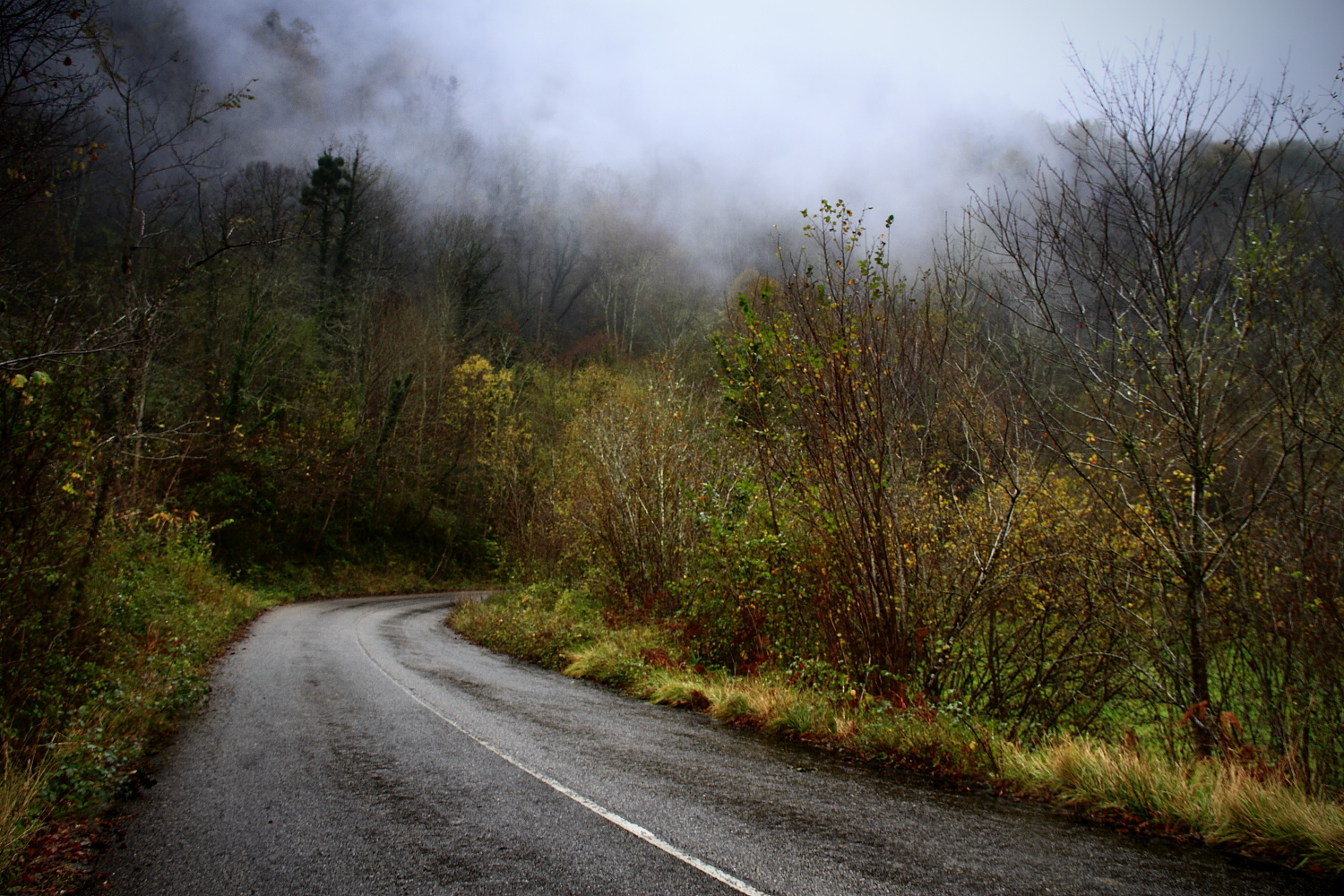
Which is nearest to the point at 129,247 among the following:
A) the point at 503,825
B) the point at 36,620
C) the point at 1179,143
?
the point at 36,620

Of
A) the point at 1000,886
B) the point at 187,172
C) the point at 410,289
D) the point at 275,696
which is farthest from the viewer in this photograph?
the point at 410,289

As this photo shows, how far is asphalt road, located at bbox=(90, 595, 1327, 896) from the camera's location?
11.5 feet

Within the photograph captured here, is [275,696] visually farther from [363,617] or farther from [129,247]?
[363,617]

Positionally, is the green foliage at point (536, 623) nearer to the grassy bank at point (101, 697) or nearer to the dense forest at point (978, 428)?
the dense forest at point (978, 428)

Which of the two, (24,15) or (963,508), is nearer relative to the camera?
(24,15)

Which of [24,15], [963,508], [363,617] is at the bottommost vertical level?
[363,617]

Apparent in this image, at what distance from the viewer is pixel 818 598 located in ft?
25.8

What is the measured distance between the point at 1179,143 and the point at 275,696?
36.7ft

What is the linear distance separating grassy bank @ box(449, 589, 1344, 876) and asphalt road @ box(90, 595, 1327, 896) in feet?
0.87

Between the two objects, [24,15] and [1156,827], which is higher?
[24,15]

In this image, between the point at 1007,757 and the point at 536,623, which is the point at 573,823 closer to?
the point at 1007,757

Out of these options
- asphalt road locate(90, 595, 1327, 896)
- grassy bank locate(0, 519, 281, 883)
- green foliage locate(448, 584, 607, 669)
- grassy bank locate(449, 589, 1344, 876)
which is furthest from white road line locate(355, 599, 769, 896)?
green foliage locate(448, 584, 607, 669)

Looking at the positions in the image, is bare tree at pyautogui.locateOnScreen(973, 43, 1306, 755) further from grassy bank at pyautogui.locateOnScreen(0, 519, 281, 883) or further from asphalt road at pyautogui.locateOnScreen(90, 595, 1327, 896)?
grassy bank at pyautogui.locateOnScreen(0, 519, 281, 883)

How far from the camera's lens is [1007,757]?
5.22 m
